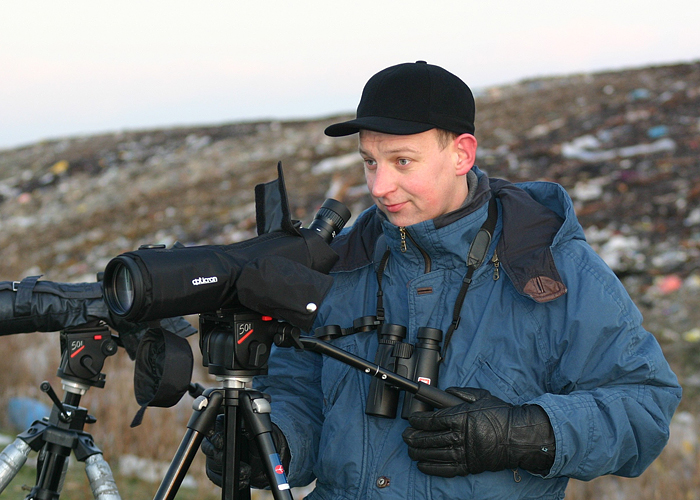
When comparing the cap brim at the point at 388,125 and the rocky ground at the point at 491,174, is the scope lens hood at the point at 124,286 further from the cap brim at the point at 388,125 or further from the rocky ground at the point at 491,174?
the rocky ground at the point at 491,174

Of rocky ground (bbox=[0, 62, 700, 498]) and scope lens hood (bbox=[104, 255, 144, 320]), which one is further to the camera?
rocky ground (bbox=[0, 62, 700, 498])

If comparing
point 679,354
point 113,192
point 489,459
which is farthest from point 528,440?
point 113,192

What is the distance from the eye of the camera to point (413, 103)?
7.41ft

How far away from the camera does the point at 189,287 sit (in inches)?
74.5

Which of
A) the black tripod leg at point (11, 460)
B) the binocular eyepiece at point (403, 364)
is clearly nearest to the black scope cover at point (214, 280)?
the binocular eyepiece at point (403, 364)

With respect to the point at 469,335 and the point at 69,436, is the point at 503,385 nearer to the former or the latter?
the point at 469,335

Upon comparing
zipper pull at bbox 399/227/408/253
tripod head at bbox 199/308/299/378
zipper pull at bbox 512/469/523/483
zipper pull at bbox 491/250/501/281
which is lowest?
zipper pull at bbox 512/469/523/483

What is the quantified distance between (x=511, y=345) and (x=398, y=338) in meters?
0.32

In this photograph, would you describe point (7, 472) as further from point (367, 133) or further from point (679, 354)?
point (679, 354)

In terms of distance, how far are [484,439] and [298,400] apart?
0.72 meters

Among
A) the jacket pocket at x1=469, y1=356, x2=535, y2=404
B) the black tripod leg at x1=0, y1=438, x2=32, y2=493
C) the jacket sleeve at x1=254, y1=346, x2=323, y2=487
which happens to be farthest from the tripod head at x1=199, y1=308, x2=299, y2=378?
the black tripod leg at x1=0, y1=438, x2=32, y2=493

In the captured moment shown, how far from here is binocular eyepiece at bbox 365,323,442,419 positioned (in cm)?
216

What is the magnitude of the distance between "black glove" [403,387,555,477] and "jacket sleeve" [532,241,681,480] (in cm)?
4

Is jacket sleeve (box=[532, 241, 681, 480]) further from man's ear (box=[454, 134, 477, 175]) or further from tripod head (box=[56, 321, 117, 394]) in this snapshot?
tripod head (box=[56, 321, 117, 394])
